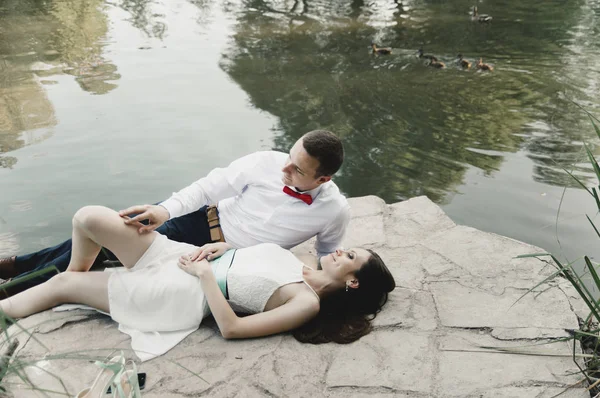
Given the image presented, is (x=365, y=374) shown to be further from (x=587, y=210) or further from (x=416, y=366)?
(x=587, y=210)

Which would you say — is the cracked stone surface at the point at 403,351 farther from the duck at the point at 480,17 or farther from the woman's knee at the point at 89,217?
the duck at the point at 480,17

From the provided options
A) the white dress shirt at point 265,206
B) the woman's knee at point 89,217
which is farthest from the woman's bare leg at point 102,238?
the white dress shirt at point 265,206

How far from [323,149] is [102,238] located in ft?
4.02

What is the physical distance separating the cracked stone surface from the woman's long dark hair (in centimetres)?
6

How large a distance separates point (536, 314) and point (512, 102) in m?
5.35

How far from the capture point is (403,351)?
280cm

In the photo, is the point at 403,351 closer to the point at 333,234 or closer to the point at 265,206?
the point at 333,234

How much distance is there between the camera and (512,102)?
25.6ft

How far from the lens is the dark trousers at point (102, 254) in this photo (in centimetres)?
335

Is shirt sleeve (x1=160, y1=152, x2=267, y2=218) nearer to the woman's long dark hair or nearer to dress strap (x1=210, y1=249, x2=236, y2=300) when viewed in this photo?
dress strap (x1=210, y1=249, x2=236, y2=300)

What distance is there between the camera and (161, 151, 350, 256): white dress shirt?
321cm

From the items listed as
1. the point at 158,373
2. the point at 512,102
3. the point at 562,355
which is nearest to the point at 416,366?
the point at 562,355

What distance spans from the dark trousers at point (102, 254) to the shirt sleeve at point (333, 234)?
721 mm

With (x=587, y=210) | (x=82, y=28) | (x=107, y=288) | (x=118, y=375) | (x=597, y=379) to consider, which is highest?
(x=118, y=375)
